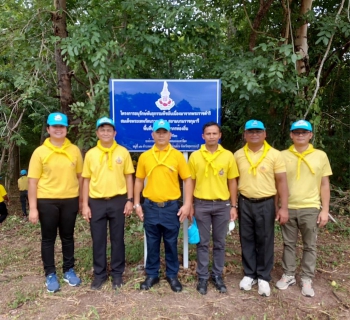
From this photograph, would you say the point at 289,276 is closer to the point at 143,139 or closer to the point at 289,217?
the point at 289,217

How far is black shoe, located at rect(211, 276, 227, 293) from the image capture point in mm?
3666

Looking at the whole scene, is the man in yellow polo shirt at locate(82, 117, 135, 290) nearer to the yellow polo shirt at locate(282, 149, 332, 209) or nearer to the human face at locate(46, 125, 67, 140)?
the human face at locate(46, 125, 67, 140)

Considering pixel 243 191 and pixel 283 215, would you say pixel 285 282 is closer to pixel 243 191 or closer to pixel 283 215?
pixel 283 215

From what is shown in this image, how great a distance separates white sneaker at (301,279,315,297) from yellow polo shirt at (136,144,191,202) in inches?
67.6

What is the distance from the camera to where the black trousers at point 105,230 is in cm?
356

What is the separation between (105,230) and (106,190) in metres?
0.48

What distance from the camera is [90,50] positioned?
433cm

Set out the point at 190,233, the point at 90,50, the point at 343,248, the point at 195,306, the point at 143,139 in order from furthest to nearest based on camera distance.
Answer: the point at 343,248 < the point at 90,50 < the point at 143,139 < the point at 190,233 < the point at 195,306

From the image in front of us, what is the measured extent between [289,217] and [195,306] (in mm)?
1363

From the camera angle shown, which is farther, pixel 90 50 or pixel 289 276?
pixel 90 50

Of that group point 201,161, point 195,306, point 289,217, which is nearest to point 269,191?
point 289,217

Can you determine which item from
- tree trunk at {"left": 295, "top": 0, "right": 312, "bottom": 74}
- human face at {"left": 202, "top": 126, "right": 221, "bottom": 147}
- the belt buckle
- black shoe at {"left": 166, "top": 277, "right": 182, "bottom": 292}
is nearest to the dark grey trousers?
black shoe at {"left": 166, "top": 277, "right": 182, "bottom": 292}

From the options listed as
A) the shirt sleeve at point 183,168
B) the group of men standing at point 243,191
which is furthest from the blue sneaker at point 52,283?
the shirt sleeve at point 183,168

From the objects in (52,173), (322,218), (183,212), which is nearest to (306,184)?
(322,218)
